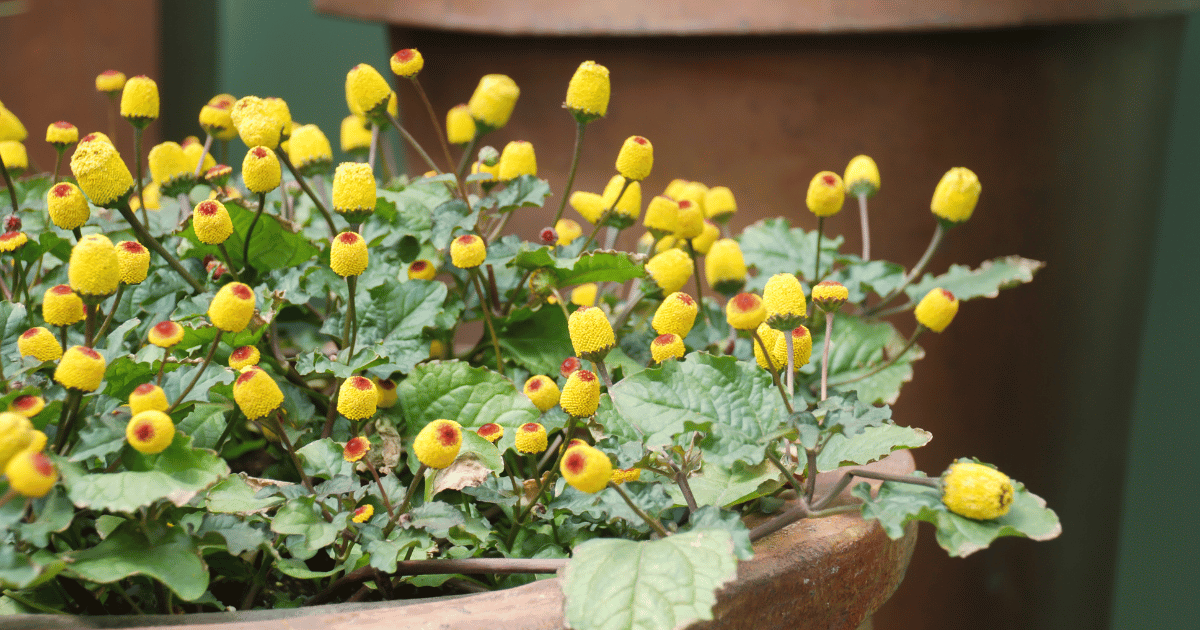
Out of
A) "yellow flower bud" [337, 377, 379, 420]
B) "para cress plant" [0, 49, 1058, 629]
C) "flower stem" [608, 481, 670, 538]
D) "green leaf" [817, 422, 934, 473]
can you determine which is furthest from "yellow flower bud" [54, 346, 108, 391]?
"green leaf" [817, 422, 934, 473]

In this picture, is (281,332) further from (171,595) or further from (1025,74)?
(1025,74)

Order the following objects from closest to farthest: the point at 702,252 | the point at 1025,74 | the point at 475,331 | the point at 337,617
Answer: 1. the point at 337,617
2. the point at 702,252
3. the point at 1025,74
4. the point at 475,331

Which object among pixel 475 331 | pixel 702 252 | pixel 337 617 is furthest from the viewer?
pixel 475 331

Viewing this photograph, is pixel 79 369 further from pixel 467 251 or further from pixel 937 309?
pixel 937 309

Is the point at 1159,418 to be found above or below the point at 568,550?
below

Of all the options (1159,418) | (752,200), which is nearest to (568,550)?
(752,200)

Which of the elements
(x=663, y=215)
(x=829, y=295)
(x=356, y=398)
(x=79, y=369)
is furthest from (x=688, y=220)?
(x=79, y=369)
